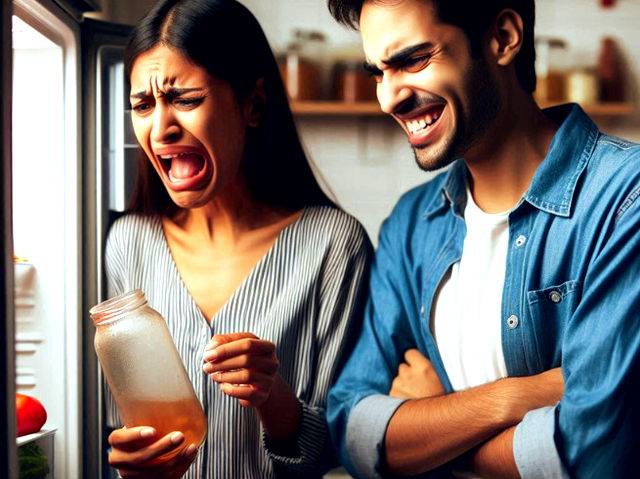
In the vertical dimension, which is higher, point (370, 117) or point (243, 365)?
point (370, 117)

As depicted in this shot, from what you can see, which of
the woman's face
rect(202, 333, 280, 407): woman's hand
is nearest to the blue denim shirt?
rect(202, 333, 280, 407): woman's hand

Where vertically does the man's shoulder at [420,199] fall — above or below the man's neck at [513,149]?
below

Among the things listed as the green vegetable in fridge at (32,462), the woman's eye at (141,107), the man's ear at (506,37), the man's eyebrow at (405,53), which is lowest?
the green vegetable in fridge at (32,462)

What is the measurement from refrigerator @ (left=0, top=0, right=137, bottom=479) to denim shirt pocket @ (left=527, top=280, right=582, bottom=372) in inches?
19.4

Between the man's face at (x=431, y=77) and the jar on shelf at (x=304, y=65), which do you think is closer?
the man's face at (x=431, y=77)

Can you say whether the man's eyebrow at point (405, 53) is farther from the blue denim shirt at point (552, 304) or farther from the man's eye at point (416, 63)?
the blue denim shirt at point (552, 304)

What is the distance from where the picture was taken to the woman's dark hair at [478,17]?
32.5 inches

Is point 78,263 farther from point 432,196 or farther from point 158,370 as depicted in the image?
point 432,196

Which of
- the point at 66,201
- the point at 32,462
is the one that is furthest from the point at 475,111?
the point at 32,462

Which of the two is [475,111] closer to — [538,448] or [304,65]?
[304,65]

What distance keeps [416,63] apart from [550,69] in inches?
6.9

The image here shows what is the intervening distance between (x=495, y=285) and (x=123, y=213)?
448mm

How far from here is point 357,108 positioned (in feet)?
3.03

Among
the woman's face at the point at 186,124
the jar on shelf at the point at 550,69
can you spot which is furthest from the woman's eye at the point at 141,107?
the jar on shelf at the point at 550,69
